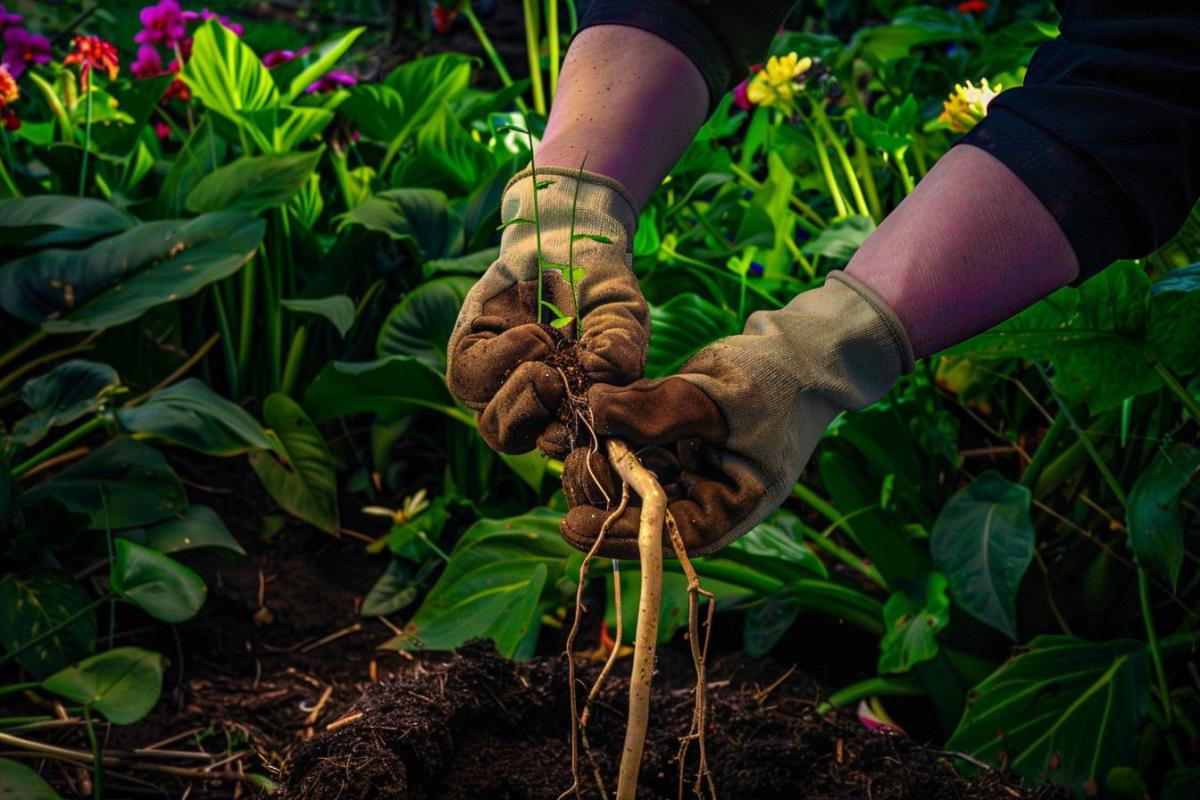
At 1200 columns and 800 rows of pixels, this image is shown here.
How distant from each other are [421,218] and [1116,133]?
154 centimetres

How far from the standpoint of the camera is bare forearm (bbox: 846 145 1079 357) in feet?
3.15

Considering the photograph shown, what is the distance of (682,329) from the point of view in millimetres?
1798

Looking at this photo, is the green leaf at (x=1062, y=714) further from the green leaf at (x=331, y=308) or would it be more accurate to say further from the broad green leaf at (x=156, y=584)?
the green leaf at (x=331, y=308)

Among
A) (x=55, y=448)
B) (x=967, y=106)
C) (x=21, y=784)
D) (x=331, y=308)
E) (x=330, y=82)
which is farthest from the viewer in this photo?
(x=330, y=82)

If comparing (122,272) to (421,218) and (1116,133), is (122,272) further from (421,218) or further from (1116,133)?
(1116,133)

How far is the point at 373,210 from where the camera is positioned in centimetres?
213

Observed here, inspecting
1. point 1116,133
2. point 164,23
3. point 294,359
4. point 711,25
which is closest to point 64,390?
point 294,359

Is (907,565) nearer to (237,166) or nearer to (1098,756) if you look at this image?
(1098,756)

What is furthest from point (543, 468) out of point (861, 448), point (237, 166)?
point (237, 166)

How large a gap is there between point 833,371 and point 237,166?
4.95 feet

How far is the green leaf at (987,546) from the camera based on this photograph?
1547 millimetres

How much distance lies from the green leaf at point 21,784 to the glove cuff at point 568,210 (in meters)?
0.86

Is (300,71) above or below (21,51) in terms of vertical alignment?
below

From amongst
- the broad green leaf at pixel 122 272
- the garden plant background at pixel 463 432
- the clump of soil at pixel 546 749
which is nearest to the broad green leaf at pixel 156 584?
the garden plant background at pixel 463 432
